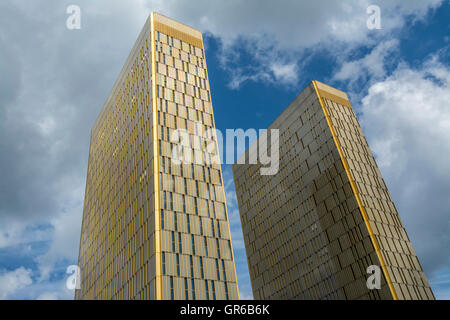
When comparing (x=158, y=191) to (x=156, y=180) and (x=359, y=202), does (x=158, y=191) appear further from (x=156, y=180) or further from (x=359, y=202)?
(x=359, y=202)

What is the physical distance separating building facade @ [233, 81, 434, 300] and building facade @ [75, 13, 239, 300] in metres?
27.4

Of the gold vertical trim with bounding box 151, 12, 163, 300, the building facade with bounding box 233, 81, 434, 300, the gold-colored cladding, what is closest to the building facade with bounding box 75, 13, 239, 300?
the gold vertical trim with bounding box 151, 12, 163, 300

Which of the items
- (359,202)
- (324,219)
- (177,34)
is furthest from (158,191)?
(359,202)

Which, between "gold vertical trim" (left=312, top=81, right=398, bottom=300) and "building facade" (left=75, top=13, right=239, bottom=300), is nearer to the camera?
"building facade" (left=75, top=13, right=239, bottom=300)

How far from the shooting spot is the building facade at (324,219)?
67.2 m

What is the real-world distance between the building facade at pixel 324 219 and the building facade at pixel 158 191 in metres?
27.4

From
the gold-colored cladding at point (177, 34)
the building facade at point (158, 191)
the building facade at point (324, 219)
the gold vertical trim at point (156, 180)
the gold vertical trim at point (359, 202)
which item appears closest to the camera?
the gold vertical trim at point (156, 180)

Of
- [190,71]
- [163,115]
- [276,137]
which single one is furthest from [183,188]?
[276,137]

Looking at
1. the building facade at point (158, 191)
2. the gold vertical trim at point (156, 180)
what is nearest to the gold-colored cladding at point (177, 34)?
the building facade at point (158, 191)

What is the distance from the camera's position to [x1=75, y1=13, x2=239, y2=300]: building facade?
50.5 meters

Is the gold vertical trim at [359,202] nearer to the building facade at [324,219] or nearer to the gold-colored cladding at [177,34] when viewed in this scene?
the building facade at [324,219]

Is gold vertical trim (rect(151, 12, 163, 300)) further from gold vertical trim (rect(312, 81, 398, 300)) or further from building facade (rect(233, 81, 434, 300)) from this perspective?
gold vertical trim (rect(312, 81, 398, 300))

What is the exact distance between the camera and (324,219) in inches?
3071
